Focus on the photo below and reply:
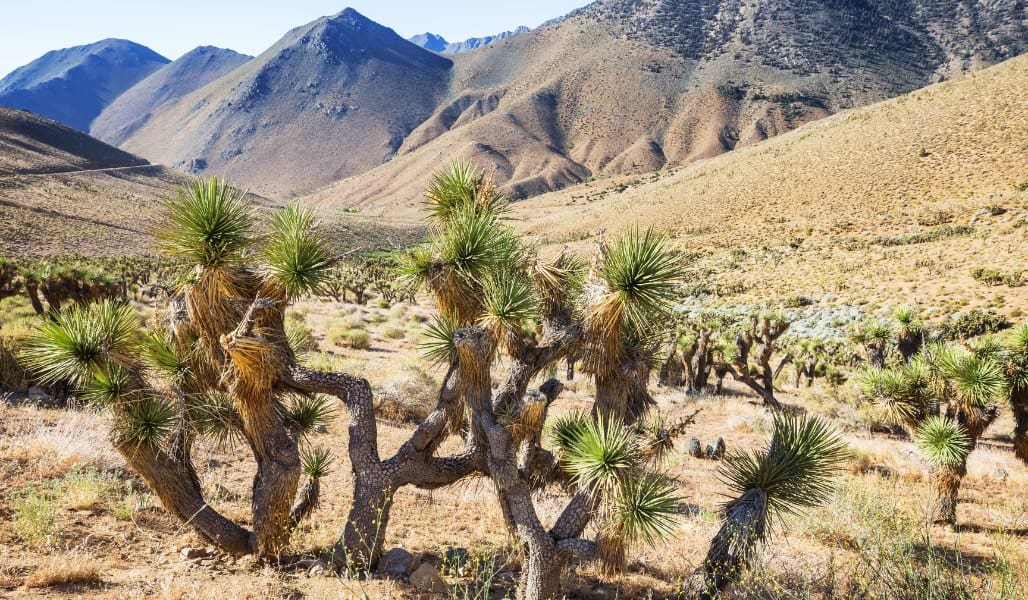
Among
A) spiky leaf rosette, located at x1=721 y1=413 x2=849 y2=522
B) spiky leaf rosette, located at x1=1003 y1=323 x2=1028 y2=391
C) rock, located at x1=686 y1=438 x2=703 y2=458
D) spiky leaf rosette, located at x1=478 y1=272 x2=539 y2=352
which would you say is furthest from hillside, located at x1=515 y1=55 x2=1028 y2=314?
spiky leaf rosette, located at x1=478 y1=272 x2=539 y2=352

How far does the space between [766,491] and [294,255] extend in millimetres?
4772

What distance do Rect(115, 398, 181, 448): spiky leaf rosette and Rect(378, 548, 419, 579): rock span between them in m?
2.32

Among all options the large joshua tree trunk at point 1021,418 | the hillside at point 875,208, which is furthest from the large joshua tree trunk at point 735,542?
the hillside at point 875,208

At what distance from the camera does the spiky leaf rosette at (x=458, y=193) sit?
6531 millimetres

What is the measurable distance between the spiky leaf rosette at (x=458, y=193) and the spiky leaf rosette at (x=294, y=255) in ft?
5.14

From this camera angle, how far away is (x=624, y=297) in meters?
5.17

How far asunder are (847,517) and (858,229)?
42.3 meters

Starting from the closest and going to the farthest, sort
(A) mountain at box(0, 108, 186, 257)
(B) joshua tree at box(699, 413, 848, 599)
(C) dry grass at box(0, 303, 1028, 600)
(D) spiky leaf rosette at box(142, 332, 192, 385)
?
(C) dry grass at box(0, 303, 1028, 600) → (B) joshua tree at box(699, 413, 848, 599) → (D) spiky leaf rosette at box(142, 332, 192, 385) → (A) mountain at box(0, 108, 186, 257)

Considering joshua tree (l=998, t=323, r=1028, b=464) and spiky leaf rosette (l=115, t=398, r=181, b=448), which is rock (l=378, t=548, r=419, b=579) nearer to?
spiky leaf rosette (l=115, t=398, r=181, b=448)

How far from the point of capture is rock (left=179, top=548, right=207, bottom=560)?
17.3 feet

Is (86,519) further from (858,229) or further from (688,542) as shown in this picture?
(858,229)

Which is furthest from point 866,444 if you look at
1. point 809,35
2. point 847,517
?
point 809,35

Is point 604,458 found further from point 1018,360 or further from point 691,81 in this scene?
point 691,81

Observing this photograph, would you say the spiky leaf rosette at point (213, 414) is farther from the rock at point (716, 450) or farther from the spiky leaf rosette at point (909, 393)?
the rock at point (716, 450)
